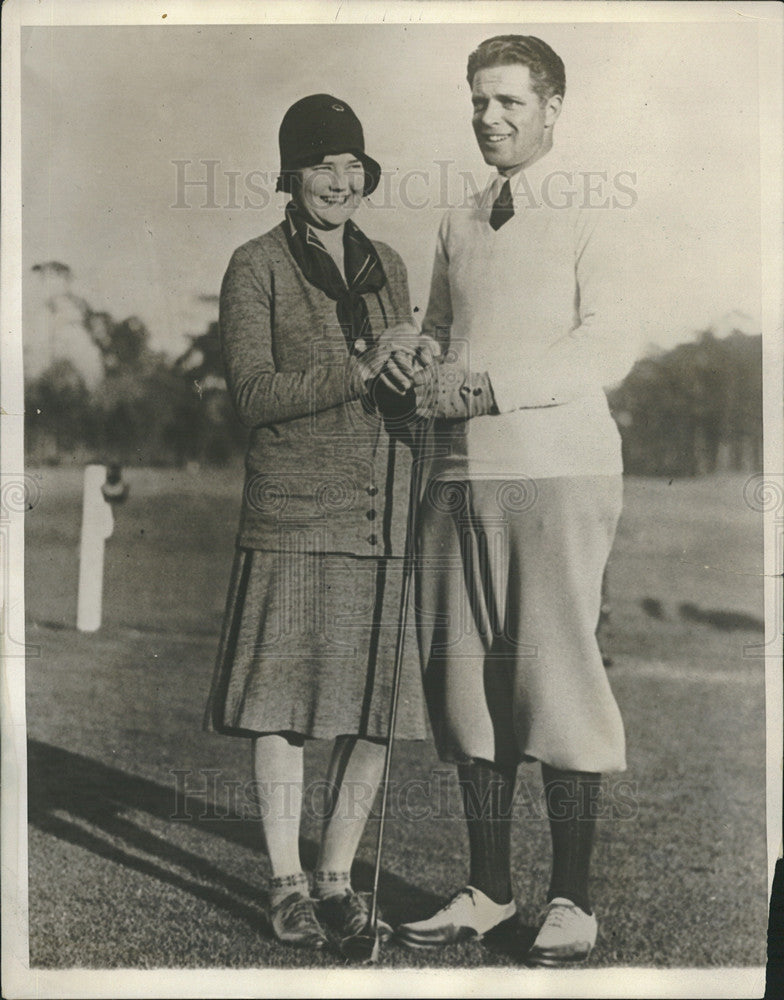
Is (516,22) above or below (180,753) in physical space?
above

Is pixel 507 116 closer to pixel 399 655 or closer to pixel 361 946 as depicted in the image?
pixel 399 655

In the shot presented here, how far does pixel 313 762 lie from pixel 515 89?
2.13 m

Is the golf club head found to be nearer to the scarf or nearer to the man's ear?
the scarf

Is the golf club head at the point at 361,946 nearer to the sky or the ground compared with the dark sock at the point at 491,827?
nearer to the ground

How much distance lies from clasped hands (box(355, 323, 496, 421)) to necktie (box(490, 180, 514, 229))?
0.41 m

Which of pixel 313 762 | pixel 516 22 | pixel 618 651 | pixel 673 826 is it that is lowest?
pixel 673 826

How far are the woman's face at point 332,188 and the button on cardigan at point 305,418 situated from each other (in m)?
0.13

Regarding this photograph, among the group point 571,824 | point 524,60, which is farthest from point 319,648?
point 524,60

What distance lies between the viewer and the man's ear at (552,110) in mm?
3414

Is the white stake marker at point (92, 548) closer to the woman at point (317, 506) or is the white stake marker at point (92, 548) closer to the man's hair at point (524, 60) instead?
the woman at point (317, 506)

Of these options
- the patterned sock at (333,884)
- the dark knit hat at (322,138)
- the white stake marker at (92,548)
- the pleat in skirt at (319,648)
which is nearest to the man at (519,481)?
the pleat in skirt at (319,648)

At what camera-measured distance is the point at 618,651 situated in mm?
3426

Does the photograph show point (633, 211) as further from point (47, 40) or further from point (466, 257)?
point (47, 40)

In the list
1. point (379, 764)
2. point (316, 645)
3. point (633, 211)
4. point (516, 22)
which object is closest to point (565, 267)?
point (633, 211)
